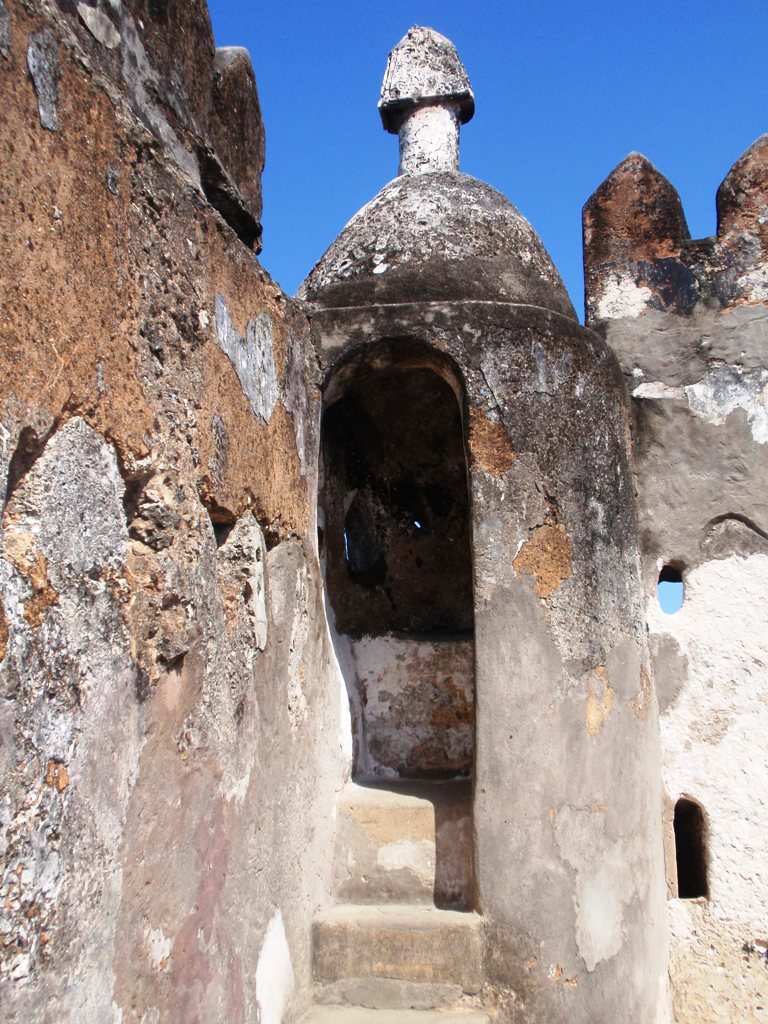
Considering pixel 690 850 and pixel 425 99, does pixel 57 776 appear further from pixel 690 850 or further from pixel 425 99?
pixel 425 99

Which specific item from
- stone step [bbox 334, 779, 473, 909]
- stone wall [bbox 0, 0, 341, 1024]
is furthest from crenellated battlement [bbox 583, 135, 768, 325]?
stone step [bbox 334, 779, 473, 909]

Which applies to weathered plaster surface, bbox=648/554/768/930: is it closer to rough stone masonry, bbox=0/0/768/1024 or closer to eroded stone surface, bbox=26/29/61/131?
rough stone masonry, bbox=0/0/768/1024

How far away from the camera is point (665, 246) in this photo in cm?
448

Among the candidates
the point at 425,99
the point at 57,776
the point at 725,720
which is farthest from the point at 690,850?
the point at 425,99

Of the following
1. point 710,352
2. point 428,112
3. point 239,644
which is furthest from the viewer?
point 428,112

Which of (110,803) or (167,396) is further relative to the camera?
(167,396)

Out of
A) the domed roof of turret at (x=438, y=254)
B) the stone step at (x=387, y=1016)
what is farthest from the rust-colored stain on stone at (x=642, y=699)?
the domed roof of turret at (x=438, y=254)

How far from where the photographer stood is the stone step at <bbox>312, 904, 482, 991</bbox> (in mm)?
3271

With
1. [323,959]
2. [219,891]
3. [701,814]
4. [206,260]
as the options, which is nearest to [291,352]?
[206,260]

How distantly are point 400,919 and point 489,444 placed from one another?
1691 millimetres

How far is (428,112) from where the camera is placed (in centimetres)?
520

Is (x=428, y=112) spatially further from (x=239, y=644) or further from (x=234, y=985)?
(x=234, y=985)

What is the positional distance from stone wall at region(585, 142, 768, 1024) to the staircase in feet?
3.30

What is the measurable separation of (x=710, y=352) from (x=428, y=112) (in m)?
2.04
